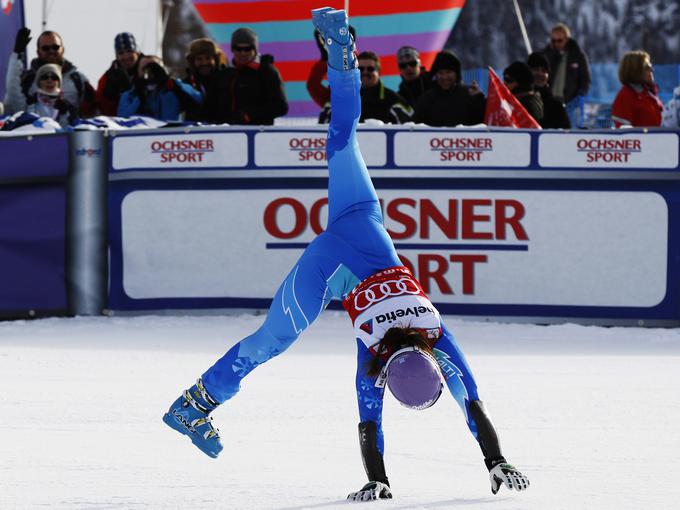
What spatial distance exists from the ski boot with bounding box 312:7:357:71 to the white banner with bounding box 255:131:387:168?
11.1 ft

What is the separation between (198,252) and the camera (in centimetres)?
902

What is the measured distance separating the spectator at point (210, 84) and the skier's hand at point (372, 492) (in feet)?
18.2

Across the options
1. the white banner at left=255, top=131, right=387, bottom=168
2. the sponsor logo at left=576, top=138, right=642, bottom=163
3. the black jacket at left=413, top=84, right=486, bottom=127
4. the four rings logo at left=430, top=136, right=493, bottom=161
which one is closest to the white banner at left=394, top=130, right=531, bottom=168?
the four rings logo at left=430, top=136, right=493, bottom=161

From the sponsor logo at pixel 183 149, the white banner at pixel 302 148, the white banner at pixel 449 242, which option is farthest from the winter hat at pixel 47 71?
the white banner at pixel 302 148

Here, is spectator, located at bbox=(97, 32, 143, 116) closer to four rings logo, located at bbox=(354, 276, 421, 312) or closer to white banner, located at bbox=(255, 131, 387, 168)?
white banner, located at bbox=(255, 131, 387, 168)

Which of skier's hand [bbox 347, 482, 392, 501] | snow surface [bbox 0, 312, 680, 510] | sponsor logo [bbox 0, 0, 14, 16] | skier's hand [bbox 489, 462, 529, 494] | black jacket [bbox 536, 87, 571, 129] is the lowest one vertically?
snow surface [bbox 0, 312, 680, 510]

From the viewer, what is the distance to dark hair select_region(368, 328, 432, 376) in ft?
14.6

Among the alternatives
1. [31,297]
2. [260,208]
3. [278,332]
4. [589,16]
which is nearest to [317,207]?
[260,208]

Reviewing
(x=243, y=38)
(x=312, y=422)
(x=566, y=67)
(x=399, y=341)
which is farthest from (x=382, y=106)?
(x=399, y=341)

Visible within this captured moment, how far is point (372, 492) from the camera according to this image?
4.62m

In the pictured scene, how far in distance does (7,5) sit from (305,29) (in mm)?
3192

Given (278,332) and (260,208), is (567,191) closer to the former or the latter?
(260,208)

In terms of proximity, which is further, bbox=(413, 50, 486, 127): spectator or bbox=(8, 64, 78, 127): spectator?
bbox=(8, 64, 78, 127): spectator

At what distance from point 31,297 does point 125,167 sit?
1.12m
